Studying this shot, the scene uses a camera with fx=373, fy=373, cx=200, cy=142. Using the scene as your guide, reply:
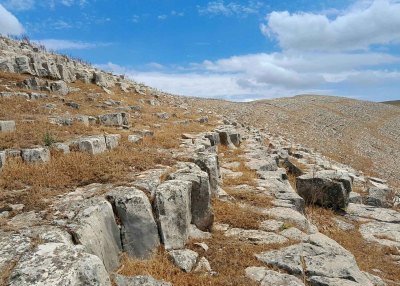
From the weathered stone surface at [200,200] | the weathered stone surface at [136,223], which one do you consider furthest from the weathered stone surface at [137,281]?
the weathered stone surface at [200,200]

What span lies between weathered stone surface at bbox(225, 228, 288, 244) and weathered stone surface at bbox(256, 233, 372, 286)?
0.49 metres

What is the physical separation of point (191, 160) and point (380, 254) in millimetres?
6046

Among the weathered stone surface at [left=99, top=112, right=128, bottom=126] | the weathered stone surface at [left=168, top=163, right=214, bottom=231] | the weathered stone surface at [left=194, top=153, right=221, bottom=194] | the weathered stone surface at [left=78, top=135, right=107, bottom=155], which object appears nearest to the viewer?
the weathered stone surface at [left=168, top=163, right=214, bottom=231]

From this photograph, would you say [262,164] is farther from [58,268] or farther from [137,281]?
[58,268]

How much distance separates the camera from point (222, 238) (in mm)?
8523

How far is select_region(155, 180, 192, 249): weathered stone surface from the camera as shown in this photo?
7.84 m

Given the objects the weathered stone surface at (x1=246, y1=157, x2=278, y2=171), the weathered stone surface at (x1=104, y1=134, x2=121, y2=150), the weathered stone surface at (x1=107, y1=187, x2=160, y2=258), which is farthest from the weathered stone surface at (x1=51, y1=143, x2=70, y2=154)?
the weathered stone surface at (x1=246, y1=157, x2=278, y2=171)

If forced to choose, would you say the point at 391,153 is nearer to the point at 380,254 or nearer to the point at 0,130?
the point at 380,254

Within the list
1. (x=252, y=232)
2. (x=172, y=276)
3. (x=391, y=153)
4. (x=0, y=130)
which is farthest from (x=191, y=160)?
(x=391, y=153)

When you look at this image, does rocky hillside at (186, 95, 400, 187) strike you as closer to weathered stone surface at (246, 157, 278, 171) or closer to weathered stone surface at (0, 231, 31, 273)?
weathered stone surface at (246, 157, 278, 171)

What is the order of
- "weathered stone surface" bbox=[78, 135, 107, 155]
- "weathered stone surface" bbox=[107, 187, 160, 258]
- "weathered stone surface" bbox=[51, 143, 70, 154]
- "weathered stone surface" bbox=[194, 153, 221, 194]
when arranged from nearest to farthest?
"weathered stone surface" bbox=[107, 187, 160, 258] < "weathered stone surface" bbox=[194, 153, 221, 194] < "weathered stone surface" bbox=[51, 143, 70, 154] < "weathered stone surface" bbox=[78, 135, 107, 155]

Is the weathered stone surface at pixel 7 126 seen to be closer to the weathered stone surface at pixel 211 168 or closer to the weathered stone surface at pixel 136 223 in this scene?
the weathered stone surface at pixel 211 168

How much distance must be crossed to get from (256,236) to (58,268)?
15.9 ft

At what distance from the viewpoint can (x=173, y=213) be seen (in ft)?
26.6
